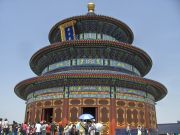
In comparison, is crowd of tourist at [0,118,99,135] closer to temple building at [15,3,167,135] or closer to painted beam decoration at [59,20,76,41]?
temple building at [15,3,167,135]

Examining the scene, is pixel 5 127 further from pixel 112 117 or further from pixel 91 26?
pixel 91 26

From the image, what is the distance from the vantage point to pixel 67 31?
110 ft

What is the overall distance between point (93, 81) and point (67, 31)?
930 centimetres

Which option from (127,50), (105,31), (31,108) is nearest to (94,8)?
(105,31)

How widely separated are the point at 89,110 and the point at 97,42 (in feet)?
27.8

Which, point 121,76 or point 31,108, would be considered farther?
point 31,108

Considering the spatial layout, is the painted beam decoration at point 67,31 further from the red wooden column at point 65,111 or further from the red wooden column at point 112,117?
the red wooden column at point 112,117

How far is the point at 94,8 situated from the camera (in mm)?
38281

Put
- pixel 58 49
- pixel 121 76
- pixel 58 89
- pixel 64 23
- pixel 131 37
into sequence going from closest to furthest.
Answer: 1. pixel 121 76
2. pixel 58 89
3. pixel 58 49
4. pixel 64 23
5. pixel 131 37

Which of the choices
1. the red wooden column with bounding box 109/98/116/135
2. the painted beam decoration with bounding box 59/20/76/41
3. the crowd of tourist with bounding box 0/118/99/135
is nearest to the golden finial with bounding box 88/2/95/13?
the painted beam decoration with bounding box 59/20/76/41

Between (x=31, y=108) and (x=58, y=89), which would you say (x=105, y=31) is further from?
(x=31, y=108)

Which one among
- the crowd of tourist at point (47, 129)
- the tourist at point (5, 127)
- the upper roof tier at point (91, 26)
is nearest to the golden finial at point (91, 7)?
the upper roof tier at point (91, 26)

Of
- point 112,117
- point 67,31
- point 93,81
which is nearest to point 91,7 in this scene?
point 67,31

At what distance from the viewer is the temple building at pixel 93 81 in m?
26.8
